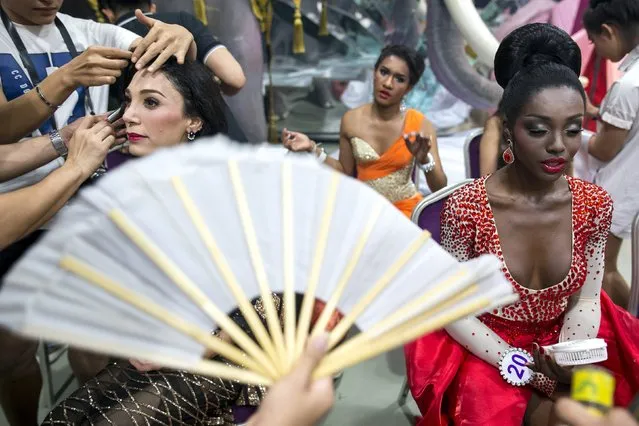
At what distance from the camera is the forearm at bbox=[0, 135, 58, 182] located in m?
1.42

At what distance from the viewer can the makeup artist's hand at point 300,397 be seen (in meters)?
0.64

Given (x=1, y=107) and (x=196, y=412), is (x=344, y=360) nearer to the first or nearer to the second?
(x=196, y=412)

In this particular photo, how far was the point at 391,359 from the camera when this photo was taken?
7.64ft

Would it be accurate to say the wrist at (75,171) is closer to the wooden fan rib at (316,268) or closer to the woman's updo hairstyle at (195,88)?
the woman's updo hairstyle at (195,88)

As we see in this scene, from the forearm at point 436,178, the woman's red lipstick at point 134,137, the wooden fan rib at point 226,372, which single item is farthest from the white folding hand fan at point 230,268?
the forearm at point 436,178

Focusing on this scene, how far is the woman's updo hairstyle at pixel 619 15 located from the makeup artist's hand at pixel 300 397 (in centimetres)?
194

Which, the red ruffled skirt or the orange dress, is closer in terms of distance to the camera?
the red ruffled skirt

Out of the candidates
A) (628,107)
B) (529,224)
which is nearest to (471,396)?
(529,224)

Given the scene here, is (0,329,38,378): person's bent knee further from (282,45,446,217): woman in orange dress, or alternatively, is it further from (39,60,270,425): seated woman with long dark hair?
(282,45,446,217): woman in orange dress

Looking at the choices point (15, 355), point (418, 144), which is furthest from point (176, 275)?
point (418, 144)

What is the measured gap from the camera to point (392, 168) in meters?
2.52

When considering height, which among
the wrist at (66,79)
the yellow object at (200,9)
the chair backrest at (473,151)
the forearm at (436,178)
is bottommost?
the forearm at (436,178)

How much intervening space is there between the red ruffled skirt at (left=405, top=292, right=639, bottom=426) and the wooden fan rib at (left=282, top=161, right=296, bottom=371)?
2.22 ft

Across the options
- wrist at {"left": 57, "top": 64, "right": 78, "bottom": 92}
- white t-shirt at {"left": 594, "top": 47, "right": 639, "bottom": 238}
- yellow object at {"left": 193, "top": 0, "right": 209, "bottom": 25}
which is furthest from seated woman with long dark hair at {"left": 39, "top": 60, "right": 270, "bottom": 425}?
yellow object at {"left": 193, "top": 0, "right": 209, "bottom": 25}
